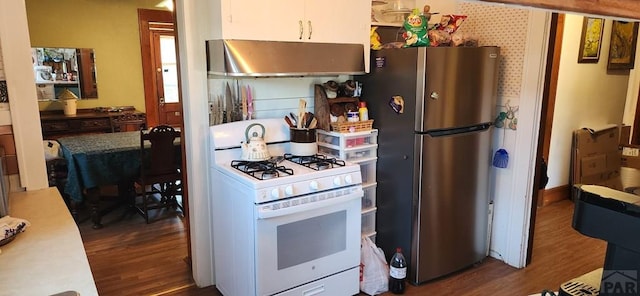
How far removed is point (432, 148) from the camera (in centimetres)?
270

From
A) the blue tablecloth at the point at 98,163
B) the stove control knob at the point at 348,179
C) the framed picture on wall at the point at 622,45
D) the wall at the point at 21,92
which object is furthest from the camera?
the framed picture on wall at the point at 622,45

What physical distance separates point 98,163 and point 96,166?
0.03 meters

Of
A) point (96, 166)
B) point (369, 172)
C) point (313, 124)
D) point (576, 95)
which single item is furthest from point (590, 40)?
point (96, 166)

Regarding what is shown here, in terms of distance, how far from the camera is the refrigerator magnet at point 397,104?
2.71 meters

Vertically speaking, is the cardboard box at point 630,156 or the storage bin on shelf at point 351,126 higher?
the storage bin on shelf at point 351,126

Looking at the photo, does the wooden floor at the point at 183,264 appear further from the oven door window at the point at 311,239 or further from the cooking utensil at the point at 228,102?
the cooking utensil at the point at 228,102

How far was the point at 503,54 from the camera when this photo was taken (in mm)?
3029

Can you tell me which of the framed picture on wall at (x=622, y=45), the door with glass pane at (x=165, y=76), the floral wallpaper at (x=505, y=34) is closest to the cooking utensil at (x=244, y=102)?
the floral wallpaper at (x=505, y=34)

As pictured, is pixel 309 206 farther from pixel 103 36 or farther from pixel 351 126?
pixel 103 36

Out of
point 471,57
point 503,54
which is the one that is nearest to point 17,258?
point 471,57

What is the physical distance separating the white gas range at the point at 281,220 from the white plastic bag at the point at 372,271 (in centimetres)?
10

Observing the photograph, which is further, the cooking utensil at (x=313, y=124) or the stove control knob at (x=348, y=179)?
the cooking utensil at (x=313, y=124)

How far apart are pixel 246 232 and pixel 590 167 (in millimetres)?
3903

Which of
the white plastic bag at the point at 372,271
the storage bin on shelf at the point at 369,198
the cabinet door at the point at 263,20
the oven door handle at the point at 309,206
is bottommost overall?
the white plastic bag at the point at 372,271
